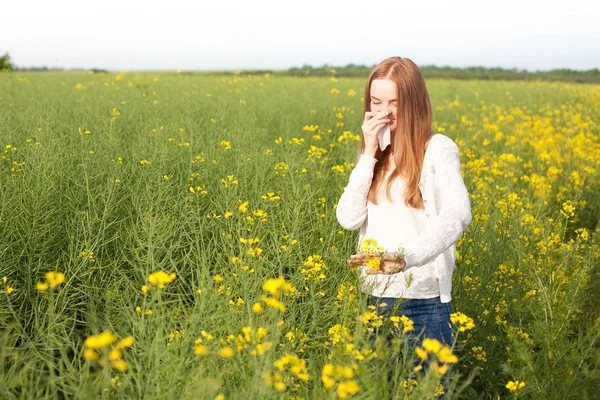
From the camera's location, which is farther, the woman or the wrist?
the wrist

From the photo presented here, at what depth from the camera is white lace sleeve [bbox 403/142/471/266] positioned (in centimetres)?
217

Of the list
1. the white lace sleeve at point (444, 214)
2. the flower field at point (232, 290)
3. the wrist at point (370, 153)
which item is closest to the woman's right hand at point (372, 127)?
the wrist at point (370, 153)

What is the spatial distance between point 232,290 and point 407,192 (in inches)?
31.2

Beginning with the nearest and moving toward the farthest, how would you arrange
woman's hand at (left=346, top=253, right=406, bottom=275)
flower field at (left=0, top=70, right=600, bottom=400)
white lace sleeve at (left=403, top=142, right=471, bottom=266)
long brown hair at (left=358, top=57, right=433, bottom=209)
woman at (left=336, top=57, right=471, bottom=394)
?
flower field at (left=0, top=70, right=600, bottom=400), woman's hand at (left=346, top=253, right=406, bottom=275), white lace sleeve at (left=403, top=142, right=471, bottom=266), woman at (left=336, top=57, right=471, bottom=394), long brown hair at (left=358, top=57, right=433, bottom=209)

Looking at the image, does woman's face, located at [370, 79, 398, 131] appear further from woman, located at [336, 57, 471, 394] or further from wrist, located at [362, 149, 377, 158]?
wrist, located at [362, 149, 377, 158]

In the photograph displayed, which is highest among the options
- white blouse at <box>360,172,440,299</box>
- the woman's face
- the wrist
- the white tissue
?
the woman's face

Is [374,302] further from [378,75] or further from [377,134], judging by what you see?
[378,75]

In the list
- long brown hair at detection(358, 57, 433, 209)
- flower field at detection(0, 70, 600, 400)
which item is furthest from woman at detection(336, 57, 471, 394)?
flower field at detection(0, 70, 600, 400)

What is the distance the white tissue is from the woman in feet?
0.09

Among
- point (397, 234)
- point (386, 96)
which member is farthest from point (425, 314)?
point (386, 96)

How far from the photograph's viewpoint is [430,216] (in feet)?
7.87

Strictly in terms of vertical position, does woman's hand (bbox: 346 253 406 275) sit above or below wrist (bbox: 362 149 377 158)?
below

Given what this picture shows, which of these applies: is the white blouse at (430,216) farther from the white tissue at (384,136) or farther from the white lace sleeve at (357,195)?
the white tissue at (384,136)

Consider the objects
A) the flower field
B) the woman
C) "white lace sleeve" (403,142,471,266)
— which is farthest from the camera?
the woman
